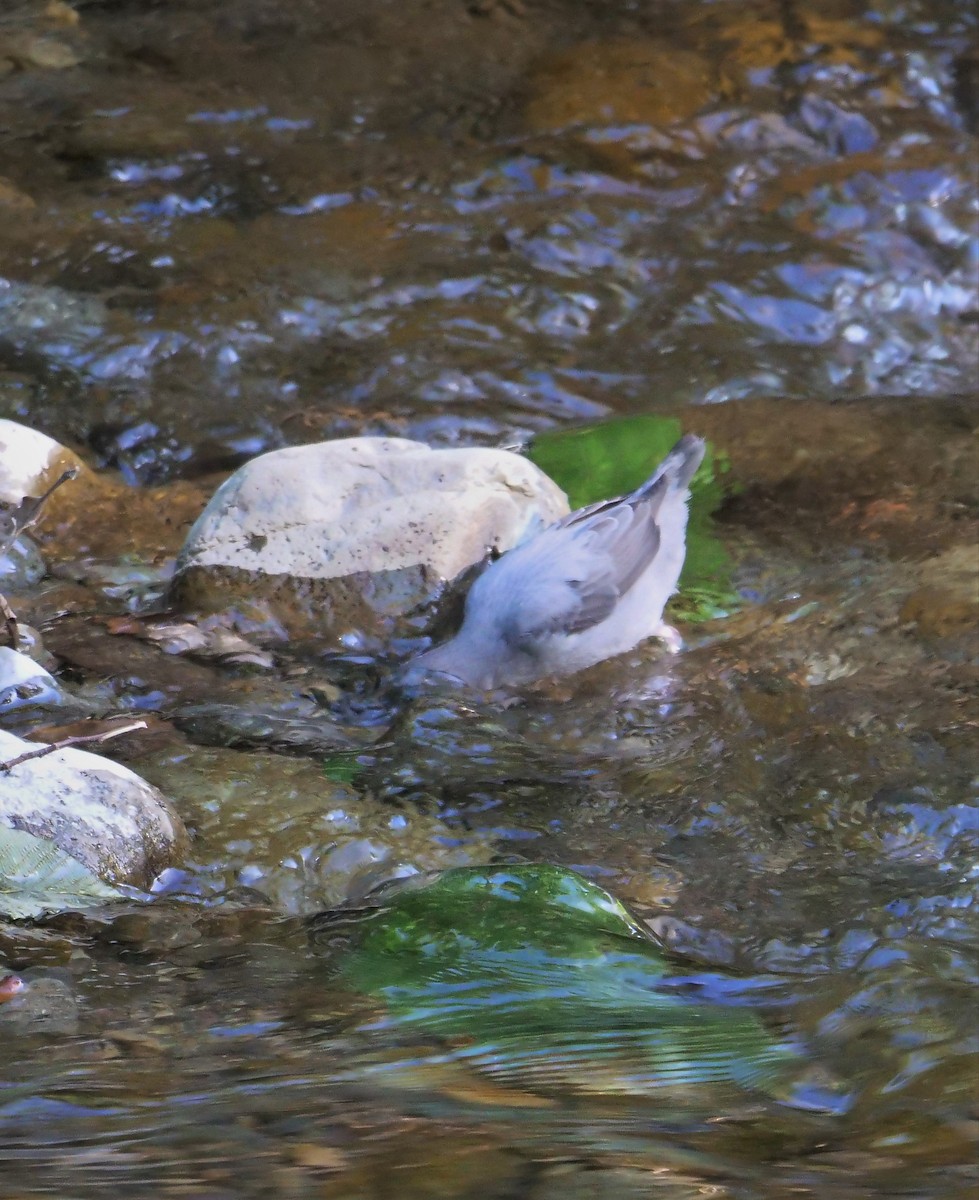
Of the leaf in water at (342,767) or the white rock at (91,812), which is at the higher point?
the white rock at (91,812)

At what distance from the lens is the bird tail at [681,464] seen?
5328 mm

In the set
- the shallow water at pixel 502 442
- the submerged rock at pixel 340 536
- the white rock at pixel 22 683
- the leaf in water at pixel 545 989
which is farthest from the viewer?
the submerged rock at pixel 340 536

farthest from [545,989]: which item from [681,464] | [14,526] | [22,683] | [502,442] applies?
[502,442]

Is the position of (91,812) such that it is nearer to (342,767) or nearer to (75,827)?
(75,827)

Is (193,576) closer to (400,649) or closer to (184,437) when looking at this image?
(400,649)

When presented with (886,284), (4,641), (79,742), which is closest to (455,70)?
(886,284)

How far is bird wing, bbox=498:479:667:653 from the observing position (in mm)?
4852

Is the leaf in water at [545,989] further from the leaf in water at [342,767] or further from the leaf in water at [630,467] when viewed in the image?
the leaf in water at [630,467]

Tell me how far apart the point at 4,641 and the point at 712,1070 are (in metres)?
2.82

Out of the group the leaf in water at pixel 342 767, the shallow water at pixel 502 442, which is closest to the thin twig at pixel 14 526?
the shallow water at pixel 502 442

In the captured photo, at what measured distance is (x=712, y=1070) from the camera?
8.20 ft

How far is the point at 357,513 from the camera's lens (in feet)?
16.6

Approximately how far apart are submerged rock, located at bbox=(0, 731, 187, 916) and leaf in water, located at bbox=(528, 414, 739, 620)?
265 centimetres

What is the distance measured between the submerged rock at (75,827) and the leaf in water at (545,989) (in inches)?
23.6
